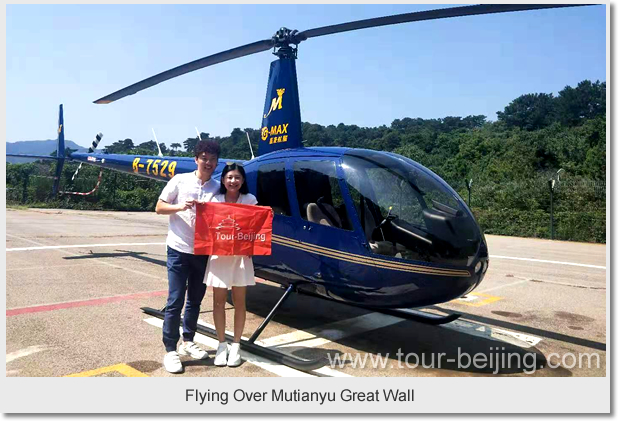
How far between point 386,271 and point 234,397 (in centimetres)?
154

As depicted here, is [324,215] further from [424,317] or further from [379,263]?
[424,317]

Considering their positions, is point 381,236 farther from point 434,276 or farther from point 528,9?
point 528,9

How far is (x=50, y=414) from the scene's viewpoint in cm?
312

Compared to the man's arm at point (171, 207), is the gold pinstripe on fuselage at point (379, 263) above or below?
below

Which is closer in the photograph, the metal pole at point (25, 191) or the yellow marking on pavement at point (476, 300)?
the yellow marking on pavement at point (476, 300)

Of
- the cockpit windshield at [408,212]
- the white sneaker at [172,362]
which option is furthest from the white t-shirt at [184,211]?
the cockpit windshield at [408,212]

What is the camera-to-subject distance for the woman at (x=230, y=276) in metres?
3.79

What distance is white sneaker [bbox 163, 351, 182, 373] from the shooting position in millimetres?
3674

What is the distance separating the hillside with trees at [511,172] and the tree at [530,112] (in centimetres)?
336

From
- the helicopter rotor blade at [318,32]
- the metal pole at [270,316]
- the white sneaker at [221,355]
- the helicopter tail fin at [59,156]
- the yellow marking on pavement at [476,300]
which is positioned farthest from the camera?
the helicopter tail fin at [59,156]

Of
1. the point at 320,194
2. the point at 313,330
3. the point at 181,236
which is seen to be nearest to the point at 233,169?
the point at 181,236

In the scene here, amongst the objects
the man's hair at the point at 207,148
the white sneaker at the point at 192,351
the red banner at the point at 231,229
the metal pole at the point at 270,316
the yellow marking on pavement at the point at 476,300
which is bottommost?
the yellow marking on pavement at the point at 476,300

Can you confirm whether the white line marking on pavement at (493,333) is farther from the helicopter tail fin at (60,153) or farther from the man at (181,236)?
the helicopter tail fin at (60,153)

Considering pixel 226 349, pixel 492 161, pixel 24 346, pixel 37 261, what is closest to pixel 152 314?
pixel 24 346
